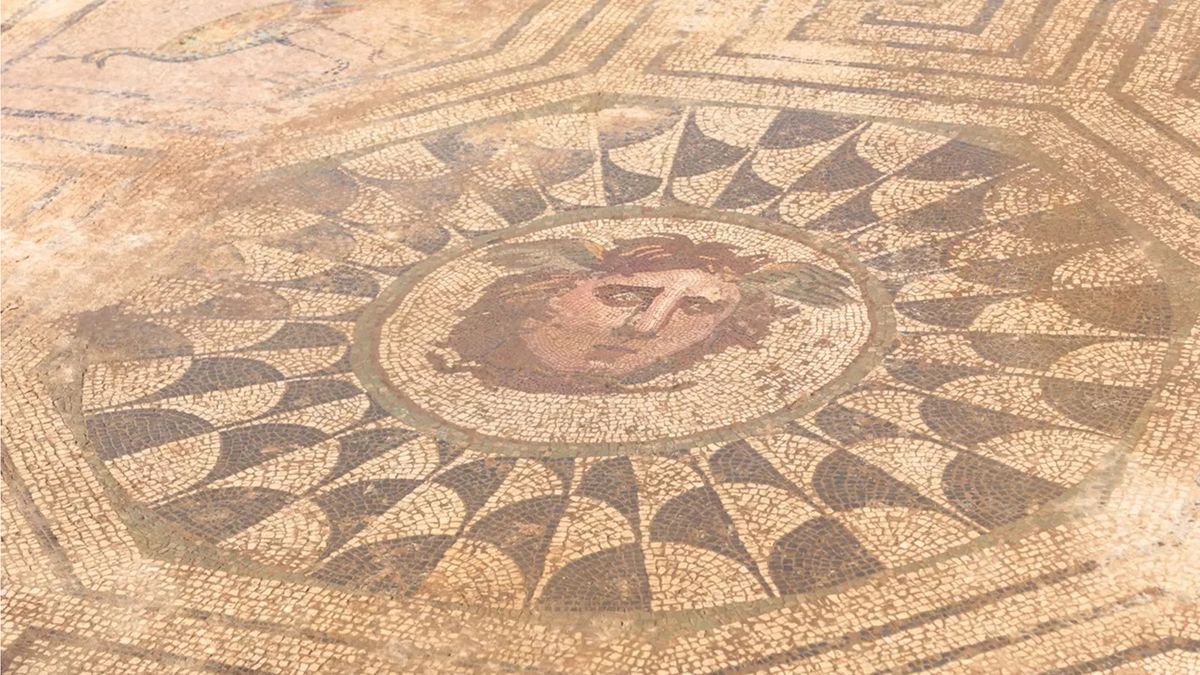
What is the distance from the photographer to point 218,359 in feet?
26.9

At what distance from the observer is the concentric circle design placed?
6695 mm

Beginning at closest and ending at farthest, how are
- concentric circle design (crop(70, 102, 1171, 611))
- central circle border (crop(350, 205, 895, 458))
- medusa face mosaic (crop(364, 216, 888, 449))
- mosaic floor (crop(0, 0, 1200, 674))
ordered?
mosaic floor (crop(0, 0, 1200, 674)), concentric circle design (crop(70, 102, 1171, 611)), central circle border (crop(350, 205, 895, 458)), medusa face mosaic (crop(364, 216, 888, 449))

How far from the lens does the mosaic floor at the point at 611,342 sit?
631 cm

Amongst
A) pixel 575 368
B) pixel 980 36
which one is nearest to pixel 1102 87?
pixel 980 36

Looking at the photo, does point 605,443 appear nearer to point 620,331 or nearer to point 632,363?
point 632,363

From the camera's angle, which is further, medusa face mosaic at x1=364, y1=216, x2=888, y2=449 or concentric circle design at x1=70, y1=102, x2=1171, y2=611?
medusa face mosaic at x1=364, y1=216, x2=888, y2=449

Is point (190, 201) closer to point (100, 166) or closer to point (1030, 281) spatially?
point (100, 166)

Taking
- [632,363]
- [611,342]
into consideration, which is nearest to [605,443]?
[632,363]

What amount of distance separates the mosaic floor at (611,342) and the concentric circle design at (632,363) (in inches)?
0.9

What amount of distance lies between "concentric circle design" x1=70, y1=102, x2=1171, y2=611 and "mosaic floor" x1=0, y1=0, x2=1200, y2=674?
2 centimetres

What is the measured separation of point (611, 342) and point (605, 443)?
2.81ft

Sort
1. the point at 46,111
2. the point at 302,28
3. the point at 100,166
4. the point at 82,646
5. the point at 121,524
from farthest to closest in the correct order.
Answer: the point at 302,28
the point at 46,111
the point at 100,166
the point at 121,524
the point at 82,646

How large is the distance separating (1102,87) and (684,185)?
2.87 meters

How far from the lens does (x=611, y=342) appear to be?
8.02 meters
